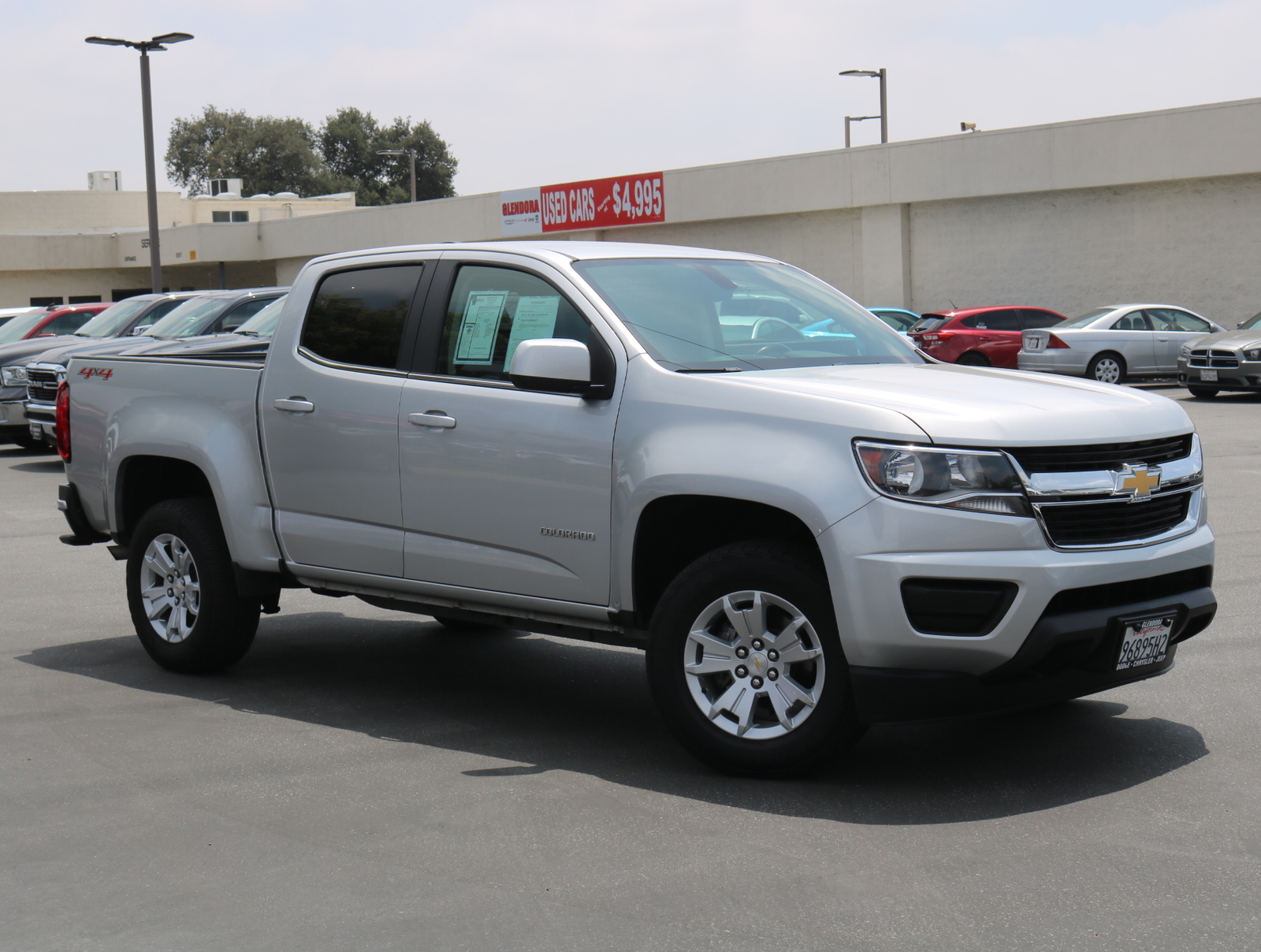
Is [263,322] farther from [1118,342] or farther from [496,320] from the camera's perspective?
[1118,342]

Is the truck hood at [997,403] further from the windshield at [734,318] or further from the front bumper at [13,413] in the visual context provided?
the front bumper at [13,413]

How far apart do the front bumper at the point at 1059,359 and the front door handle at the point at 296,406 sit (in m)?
21.2

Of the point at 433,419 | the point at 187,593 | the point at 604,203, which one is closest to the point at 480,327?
the point at 433,419

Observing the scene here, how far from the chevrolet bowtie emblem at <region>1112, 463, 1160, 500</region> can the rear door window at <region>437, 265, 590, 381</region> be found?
205cm

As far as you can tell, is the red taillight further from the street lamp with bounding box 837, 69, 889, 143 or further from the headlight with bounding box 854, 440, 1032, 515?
the street lamp with bounding box 837, 69, 889, 143

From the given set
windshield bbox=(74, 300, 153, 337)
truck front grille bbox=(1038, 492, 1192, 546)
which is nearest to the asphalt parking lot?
truck front grille bbox=(1038, 492, 1192, 546)

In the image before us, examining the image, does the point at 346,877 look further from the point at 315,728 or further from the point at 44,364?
the point at 44,364

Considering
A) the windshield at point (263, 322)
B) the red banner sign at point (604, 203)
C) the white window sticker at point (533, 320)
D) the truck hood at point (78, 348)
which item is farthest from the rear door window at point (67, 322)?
the red banner sign at point (604, 203)

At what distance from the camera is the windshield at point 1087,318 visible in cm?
2666

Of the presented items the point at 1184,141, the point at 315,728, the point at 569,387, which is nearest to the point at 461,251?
the point at 569,387

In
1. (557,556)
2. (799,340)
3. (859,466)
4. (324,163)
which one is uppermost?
(324,163)

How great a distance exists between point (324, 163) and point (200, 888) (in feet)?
391

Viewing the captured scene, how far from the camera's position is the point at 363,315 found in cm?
668

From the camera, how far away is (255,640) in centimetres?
833
